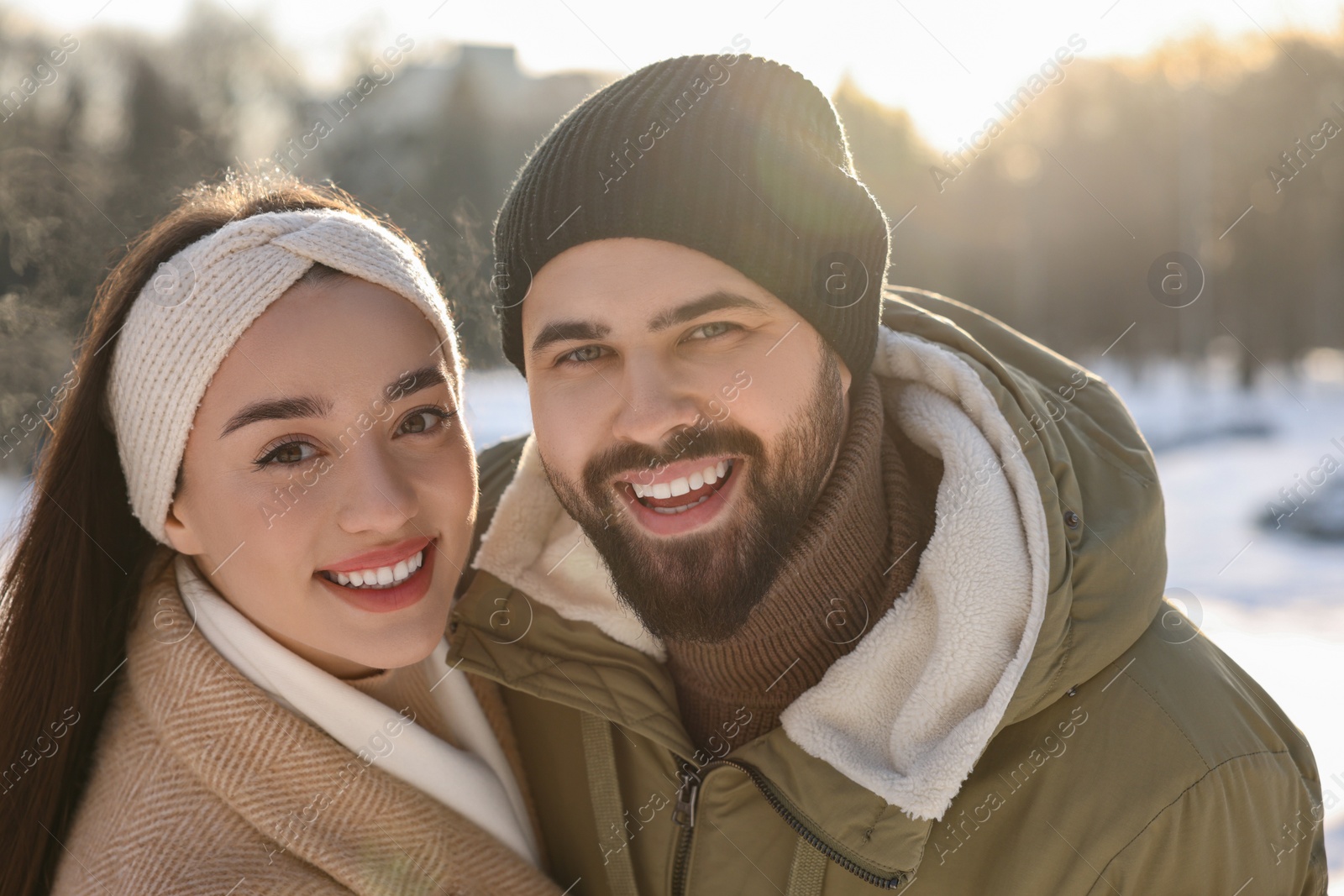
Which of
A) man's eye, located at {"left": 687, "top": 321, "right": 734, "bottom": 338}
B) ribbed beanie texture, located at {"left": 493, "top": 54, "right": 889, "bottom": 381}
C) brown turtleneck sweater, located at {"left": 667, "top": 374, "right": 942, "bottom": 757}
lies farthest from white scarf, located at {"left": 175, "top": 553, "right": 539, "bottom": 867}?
man's eye, located at {"left": 687, "top": 321, "right": 734, "bottom": 338}

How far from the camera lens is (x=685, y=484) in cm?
225

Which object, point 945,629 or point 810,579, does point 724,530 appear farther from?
point 945,629

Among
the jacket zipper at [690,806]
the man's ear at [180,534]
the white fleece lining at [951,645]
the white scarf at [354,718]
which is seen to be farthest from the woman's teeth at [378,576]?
the white fleece lining at [951,645]

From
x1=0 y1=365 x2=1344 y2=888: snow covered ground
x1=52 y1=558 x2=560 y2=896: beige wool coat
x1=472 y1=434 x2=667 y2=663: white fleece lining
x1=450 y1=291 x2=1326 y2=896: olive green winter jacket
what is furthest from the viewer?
x1=0 y1=365 x2=1344 y2=888: snow covered ground

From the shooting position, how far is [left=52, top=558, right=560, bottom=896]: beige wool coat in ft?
6.46

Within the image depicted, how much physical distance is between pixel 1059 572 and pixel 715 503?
742mm

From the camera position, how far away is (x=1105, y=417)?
2254 millimetres

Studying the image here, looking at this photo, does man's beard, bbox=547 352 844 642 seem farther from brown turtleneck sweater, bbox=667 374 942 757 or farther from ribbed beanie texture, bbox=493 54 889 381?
ribbed beanie texture, bbox=493 54 889 381

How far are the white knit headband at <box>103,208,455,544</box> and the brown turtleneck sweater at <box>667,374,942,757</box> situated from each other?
3.38 ft

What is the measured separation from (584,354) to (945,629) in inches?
39.2

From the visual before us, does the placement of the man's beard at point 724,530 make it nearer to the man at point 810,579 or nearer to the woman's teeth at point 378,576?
the man at point 810,579

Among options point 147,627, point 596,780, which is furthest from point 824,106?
point 147,627

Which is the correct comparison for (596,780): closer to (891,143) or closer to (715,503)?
(715,503)

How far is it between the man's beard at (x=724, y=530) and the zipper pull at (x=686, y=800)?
0.31 m
